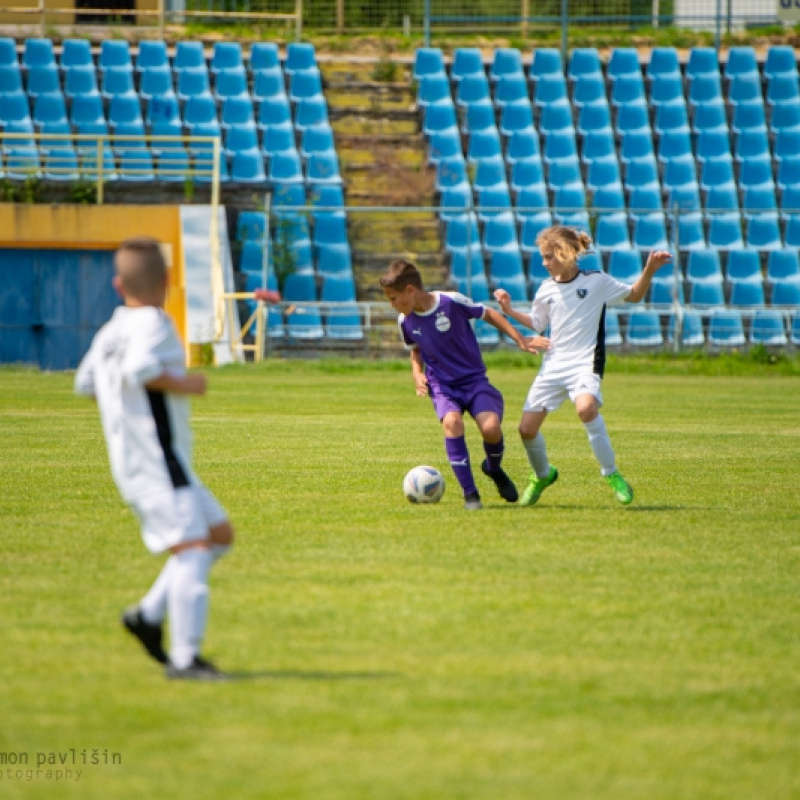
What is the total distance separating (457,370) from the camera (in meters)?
8.45

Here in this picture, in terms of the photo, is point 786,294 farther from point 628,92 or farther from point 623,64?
point 623,64

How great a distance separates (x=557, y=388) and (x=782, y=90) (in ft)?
71.1

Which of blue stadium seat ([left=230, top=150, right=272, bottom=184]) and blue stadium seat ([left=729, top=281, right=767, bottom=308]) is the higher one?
blue stadium seat ([left=230, top=150, right=272, bottom=184])

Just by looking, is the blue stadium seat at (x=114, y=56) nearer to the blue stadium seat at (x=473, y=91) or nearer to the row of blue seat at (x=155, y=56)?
the row of blue seat at (x=155, y=56)

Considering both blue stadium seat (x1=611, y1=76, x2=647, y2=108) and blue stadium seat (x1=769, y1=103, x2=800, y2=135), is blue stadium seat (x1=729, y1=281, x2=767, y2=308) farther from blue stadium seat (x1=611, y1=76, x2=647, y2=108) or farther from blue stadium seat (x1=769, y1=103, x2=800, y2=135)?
blue stadium seat (x1=611, y1=76, x2=647, y2=108)

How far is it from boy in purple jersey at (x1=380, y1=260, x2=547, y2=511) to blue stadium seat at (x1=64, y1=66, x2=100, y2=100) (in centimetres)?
1936

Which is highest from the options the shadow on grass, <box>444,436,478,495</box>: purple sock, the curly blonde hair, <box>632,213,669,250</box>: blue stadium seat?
<box>632,213,669,250</box>: blue stadium seat

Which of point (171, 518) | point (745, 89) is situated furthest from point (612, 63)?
point (171, 518)

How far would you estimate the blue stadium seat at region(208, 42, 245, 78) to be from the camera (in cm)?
2727

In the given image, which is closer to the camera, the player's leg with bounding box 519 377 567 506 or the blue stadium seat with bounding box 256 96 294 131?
the player's leg with bounding box 519 377 567 506

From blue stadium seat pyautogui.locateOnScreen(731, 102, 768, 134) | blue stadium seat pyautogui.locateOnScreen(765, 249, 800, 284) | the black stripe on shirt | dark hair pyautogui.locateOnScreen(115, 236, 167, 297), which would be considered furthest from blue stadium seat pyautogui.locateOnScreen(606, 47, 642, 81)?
the black stripe on shirt

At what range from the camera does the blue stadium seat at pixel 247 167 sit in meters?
25.1

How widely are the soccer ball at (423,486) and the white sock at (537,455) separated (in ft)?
1.94

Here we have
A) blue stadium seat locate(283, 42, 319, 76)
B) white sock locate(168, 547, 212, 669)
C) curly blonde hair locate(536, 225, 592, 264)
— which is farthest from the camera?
blue stadium seat locate(283, 42, 319, 76)
